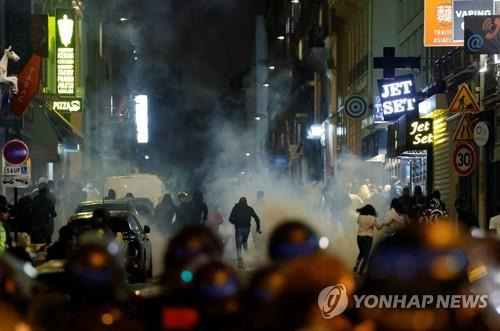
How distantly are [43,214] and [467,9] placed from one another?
396 inches

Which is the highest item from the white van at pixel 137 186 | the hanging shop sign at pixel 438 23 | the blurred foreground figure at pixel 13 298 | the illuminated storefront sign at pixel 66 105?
the hanging shop sign at pixel 438 23

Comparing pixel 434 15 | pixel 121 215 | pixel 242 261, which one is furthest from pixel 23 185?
pixel 434 15

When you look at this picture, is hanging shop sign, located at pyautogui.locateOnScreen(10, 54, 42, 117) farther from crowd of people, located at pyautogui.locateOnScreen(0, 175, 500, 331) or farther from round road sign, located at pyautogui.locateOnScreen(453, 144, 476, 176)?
crowd of people, located at pyautogui.locateOnScreen(0, 175, 500, 331)

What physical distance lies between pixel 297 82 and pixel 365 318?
67729mm

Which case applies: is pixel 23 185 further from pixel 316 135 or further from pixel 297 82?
pixel 297 82

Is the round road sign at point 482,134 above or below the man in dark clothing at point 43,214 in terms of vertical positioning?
above

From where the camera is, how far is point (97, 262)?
13.6 feet

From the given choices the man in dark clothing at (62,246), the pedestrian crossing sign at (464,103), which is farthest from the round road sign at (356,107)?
the man in dark clothing at (62,246)

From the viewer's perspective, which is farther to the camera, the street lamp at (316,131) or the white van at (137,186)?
the street lamp at (316,131)

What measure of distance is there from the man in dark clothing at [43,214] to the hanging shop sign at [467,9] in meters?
9.54

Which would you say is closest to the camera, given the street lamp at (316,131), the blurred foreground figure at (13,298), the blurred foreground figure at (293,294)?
the blurred foreground figure at (293,294)

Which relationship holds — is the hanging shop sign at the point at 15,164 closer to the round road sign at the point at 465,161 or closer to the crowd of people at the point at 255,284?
the round road sign at the point at 465,161

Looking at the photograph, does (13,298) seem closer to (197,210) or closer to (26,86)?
(197,210)

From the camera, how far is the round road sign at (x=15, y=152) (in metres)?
21.3
